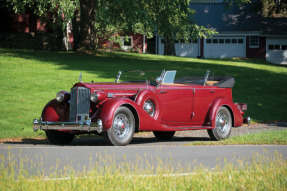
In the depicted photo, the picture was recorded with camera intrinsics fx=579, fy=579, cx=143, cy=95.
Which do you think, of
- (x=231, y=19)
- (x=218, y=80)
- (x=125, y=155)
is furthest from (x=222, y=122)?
(x=231, y=19)

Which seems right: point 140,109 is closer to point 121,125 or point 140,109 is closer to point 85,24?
point 121,125

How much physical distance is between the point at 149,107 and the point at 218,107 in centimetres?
216

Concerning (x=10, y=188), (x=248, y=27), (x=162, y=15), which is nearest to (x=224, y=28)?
(x=248, y=27)

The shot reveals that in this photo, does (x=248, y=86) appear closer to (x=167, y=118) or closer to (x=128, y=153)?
(x=167, y=118)

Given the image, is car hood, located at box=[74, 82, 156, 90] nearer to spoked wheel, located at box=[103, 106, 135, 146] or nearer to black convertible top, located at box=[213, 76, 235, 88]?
spoked wheel, located at box=[103, 106, 135, 146]

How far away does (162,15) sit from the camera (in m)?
33.6

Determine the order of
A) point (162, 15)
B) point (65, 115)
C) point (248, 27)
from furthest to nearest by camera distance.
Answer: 1. point (248, 27)
2. point (162, 15)
3. point (65, 115)

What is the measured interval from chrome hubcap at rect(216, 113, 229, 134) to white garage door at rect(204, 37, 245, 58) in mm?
45112

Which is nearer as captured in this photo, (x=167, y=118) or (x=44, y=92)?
(x=167, y=118)

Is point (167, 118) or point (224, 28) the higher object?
point (224, 28)

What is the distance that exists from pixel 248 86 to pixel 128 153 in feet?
57.5

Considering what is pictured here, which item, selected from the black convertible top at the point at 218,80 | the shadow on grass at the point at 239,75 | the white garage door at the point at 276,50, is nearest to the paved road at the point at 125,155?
the black convertible top at the point at 218,80

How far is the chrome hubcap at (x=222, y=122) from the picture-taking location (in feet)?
46.6

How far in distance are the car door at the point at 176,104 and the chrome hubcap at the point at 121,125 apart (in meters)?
1.25
